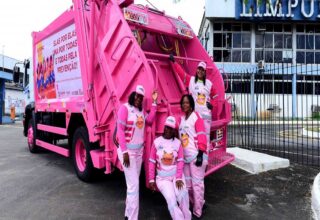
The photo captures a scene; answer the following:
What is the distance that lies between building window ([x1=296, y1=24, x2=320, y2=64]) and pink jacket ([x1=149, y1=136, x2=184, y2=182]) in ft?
78.6

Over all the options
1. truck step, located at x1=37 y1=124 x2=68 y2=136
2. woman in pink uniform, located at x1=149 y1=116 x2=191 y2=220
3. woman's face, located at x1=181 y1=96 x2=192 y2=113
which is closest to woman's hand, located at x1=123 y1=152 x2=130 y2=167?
woman in pink uniform, located at x1=149 y1=116 x2=191 y2=220

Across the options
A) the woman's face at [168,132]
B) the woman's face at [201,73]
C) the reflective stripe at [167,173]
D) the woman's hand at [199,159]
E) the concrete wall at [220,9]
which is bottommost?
the reflective stripe at [167,173]

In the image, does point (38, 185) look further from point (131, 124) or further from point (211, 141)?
point (211, 141)

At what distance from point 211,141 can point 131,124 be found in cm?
182

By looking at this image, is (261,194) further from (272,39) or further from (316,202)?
(272,39)

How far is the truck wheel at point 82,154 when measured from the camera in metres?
5.57

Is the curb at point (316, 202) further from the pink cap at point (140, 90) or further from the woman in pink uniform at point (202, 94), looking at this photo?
the pink cap at point (140, 90)

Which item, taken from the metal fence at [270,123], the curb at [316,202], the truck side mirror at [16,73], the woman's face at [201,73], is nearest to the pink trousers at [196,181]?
the woman's face at [201,73]

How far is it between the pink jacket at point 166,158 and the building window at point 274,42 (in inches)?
875

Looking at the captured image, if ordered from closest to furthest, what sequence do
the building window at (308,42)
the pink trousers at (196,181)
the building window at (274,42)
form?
the pink trousers at (196,181), the building window at (274,42), the building window at (308,42)

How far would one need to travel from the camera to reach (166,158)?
12.9 ft

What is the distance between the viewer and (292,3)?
2352 centimetres

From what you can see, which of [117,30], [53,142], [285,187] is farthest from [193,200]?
[53,142]

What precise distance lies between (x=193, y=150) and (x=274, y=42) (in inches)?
910
